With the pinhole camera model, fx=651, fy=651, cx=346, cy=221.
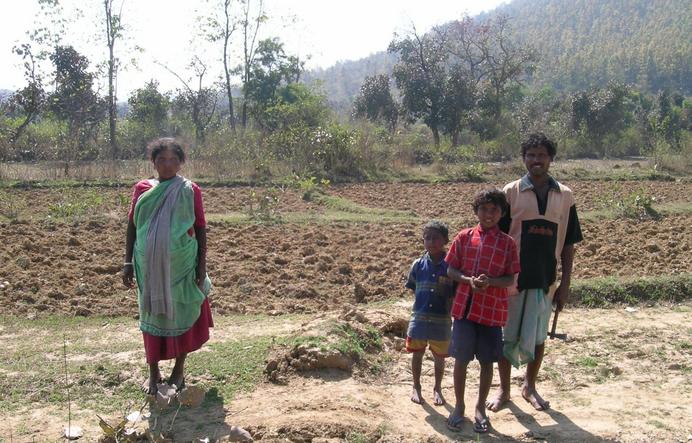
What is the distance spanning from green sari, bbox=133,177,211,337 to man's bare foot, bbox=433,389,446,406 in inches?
57.9

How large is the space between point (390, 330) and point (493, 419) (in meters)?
1.56

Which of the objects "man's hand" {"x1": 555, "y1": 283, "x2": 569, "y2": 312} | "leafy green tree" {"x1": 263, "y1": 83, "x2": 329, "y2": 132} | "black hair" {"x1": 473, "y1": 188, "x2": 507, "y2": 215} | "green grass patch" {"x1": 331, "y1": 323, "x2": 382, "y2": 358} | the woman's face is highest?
"leafy green tree" {"x1": 263, "y1": 83, "x2": 329, "y2": 132}

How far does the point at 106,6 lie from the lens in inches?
895

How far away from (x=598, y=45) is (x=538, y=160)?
74.0 metres

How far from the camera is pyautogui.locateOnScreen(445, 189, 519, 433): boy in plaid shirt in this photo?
3346mm

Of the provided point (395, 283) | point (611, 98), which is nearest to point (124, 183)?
point (395, 283)

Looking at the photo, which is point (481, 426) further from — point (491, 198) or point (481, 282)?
point (491, 198)

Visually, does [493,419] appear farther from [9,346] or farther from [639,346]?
[9,346]

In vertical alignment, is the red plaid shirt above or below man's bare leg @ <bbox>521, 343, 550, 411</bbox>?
above

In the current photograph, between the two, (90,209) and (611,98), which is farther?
(611,98)

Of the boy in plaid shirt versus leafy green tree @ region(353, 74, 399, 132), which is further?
leafy green tree @ region(353, 74, 399, 132)

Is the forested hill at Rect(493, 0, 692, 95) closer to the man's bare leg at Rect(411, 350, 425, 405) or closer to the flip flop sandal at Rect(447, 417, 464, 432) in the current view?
the man's bare leg at Rect(411, 350, 425, 405)

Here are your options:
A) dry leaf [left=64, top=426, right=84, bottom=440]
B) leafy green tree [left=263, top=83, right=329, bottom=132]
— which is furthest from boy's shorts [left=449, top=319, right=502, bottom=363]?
leafy green tree [left=263, top=83, right=329, bottom=132]

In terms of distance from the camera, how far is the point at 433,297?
3.63 metres
